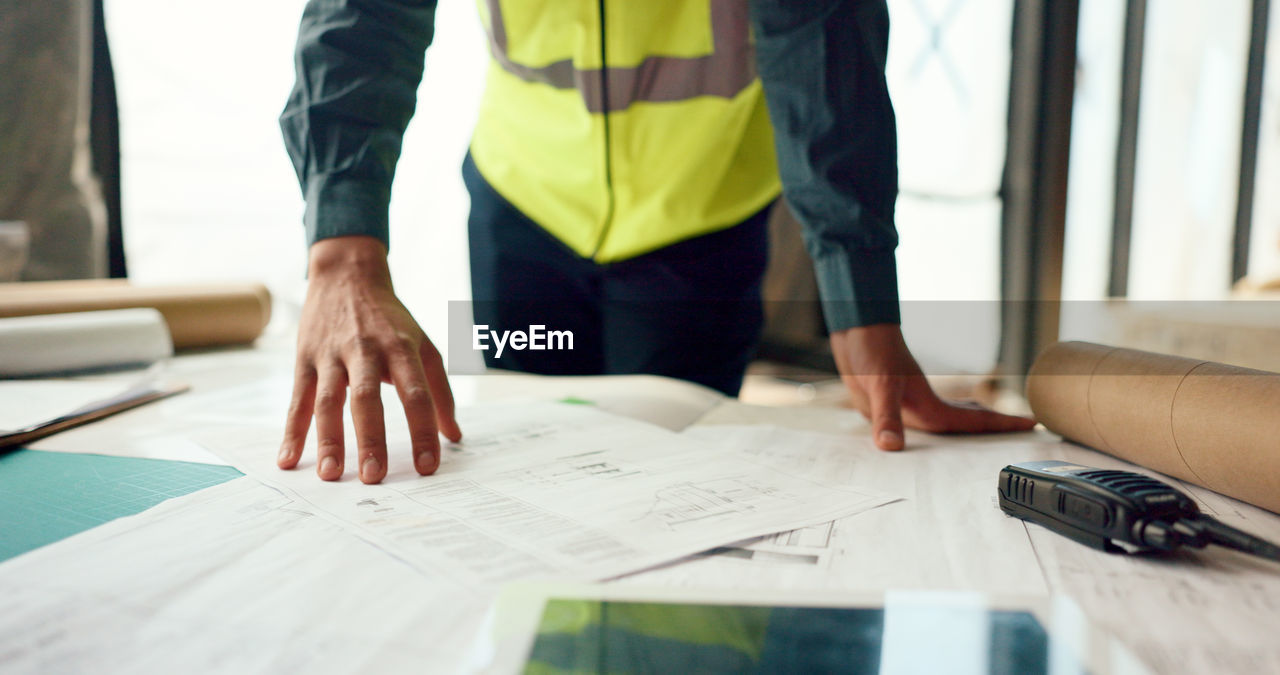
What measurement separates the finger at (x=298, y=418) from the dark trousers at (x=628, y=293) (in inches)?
22.0

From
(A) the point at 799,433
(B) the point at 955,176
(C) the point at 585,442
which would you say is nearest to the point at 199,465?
(C) the point at 585,442

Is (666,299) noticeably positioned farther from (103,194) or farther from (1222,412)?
(103,194)

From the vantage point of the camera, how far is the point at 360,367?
629 millimetres

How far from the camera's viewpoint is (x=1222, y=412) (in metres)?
0.52

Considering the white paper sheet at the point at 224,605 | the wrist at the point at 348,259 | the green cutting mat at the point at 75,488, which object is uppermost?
the wrist at the point at 348,259

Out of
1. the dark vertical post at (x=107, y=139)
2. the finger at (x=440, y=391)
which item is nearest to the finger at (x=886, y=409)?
the finger at (x=440, y=391)

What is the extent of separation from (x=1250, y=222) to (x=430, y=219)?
2.84 m

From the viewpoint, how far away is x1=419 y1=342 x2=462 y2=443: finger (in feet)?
2.18

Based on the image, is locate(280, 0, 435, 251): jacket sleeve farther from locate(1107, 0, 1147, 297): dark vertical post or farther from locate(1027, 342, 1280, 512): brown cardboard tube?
locate(1107, 0, 1147, 297): dark vertical post

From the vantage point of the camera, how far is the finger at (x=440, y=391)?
2.18ft

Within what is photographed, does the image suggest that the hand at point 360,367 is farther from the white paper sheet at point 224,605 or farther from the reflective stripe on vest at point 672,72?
the reflective stripe on vest at point 672,72

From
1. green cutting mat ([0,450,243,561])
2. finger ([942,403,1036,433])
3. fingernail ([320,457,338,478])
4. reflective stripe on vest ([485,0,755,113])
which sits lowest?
finger ([942,403,1036,433])

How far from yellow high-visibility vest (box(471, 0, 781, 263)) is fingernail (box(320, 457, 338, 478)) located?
637 millimetres

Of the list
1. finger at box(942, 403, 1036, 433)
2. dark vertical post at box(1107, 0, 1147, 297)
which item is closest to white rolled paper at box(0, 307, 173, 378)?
finger at box(942, 403, 1036, 433)
